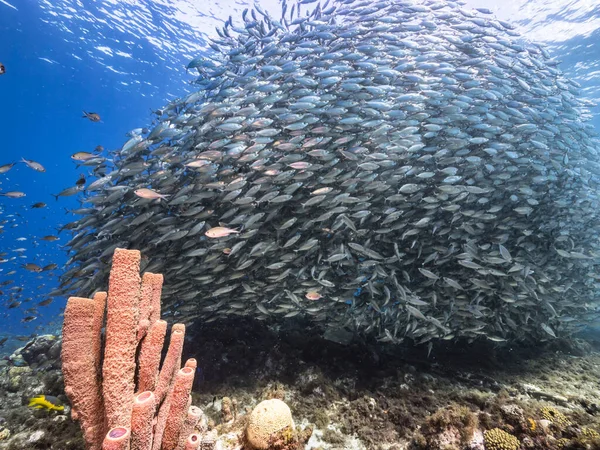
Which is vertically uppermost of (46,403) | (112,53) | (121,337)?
(112,53)

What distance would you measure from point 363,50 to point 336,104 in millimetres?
1650

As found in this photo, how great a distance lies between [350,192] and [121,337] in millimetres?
5380

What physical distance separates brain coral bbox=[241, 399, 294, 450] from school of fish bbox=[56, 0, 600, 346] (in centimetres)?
238

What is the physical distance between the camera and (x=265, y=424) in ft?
12.9

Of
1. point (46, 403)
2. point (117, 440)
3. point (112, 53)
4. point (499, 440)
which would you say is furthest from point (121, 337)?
point (112, 53)

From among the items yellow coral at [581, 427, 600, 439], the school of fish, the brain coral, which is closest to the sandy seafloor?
yellow coral at [581, 427, 600, 439]

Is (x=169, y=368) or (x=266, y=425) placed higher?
(x=169, y=368)

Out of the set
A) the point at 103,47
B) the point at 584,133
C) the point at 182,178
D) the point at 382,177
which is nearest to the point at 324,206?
the point at 382,177

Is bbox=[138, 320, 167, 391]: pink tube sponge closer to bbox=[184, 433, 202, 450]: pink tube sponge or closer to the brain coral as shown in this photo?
bbox=[184, 433, 202, 450]: pink tube sponge

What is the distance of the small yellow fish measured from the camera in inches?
196

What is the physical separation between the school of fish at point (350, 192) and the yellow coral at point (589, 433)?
2.65m

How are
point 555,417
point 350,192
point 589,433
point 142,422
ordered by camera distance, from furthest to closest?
point 350,192
point 555,417
point 589,433
point 142,422

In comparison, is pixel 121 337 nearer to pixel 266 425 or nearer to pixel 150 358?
pixel 150 358

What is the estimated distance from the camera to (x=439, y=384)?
6.42 meters
